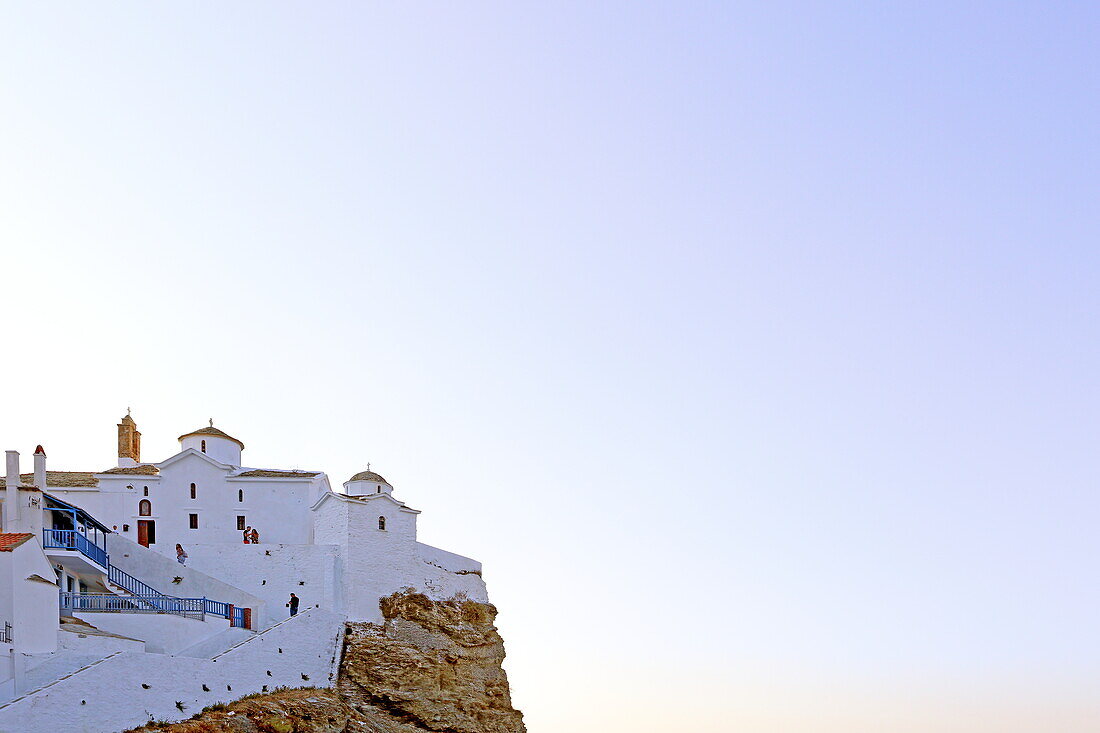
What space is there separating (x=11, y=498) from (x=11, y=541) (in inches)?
202

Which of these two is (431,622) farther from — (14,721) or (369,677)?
(14,721)

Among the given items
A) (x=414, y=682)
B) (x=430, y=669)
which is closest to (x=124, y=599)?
(x=414, y=682)

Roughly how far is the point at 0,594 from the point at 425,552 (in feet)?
56.1

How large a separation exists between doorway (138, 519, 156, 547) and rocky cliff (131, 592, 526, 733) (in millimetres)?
9323

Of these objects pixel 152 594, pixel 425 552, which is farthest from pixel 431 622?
pixel 152 594

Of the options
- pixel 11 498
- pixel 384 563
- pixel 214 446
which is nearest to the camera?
pixel 11 498

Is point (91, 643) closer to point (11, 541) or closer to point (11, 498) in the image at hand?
point (11, 541)

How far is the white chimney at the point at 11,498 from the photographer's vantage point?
33781mm

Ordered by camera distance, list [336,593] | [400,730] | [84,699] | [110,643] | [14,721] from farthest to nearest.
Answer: [336,593] → [400,730] → [110,643] → [84,699] → [14,721]

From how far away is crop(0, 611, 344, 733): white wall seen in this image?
87.0ft

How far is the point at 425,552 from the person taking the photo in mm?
42781

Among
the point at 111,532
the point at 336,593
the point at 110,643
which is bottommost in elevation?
the point at 110,643

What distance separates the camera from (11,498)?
3391 centimetres

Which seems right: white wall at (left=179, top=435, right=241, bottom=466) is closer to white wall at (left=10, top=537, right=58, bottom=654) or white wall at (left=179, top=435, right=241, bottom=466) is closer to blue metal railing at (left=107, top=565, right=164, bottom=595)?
blue metal railing at (left=107, top=565, right=164, bottom=595)
